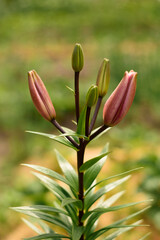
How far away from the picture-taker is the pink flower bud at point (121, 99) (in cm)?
49

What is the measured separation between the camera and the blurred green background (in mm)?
1828

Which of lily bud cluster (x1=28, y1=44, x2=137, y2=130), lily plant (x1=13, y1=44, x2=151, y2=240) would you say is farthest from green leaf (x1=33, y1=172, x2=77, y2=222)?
lily bud cluster (x1=28, y1=44, x2=137, y2=130)

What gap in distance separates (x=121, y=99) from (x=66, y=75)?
391 centimetres

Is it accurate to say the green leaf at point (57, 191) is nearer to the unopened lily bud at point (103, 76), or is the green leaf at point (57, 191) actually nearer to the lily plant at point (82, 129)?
the lily plant at point (82, 129)

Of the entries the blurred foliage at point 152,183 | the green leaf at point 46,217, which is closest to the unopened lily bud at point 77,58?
the green leaf at point 46,217

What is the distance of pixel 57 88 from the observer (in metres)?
3.75

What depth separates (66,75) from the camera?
437 centimetres

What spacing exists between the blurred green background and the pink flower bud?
3.07 feet

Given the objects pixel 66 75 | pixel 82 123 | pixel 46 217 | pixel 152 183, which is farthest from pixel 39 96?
pixel 66 75

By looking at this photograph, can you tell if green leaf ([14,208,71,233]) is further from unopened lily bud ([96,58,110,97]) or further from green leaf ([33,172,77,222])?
unopened lily bud ([96,58,110,97])

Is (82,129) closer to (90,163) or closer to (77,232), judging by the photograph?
(90,163)

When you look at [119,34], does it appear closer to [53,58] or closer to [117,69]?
[53,58]

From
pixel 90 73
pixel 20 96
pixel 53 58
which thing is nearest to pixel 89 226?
pixel 20 96

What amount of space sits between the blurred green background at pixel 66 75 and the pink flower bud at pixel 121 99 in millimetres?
935
